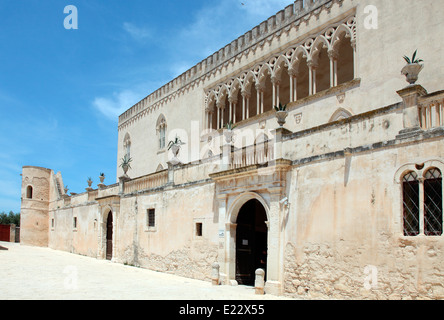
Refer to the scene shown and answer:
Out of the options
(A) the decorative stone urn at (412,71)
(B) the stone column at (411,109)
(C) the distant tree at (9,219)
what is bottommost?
(C) the distant tree at (9,219)

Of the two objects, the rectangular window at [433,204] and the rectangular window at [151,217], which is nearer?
the rectangular window at [433,204]

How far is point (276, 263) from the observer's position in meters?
11.2

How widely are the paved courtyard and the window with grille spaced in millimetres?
3927

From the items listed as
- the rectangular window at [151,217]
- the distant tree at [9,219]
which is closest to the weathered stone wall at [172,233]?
the rectangular window at [151,217]

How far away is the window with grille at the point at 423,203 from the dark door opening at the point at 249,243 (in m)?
5.96

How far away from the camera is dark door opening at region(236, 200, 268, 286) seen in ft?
44.2

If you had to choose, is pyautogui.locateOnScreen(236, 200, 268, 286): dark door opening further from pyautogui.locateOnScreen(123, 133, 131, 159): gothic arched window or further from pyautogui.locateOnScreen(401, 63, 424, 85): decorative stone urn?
pyautogui.locateOnScreen(123, 133, 131, 159): gothic arched window

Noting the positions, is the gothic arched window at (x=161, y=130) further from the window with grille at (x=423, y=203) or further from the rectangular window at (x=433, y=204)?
the rectangular window at (x=433, y=204)

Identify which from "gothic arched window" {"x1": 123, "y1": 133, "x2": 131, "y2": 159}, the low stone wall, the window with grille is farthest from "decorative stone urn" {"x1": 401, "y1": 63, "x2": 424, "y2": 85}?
"gothic arched window" {"x1": 123, "y1": 133, "x2": 131, "y2": 159}

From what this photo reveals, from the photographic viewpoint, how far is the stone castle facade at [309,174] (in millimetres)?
8648

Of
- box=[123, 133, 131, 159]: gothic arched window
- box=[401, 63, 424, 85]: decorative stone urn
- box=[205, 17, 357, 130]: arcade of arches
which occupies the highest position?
box=[205, 17, 357, 130]: arcade of arches

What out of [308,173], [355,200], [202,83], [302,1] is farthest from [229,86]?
[355,200]

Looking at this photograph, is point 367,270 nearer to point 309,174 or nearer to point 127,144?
point 309,174

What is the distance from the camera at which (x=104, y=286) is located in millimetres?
12406
